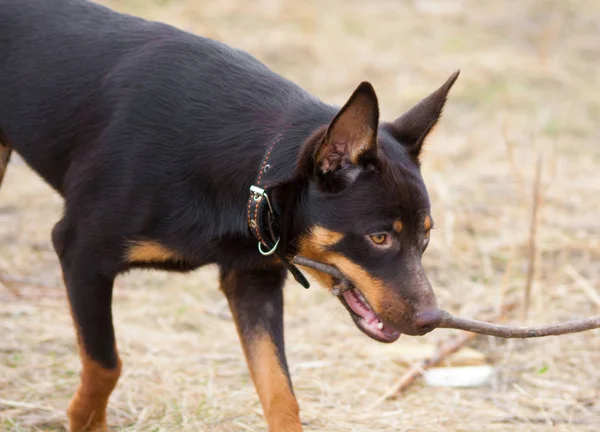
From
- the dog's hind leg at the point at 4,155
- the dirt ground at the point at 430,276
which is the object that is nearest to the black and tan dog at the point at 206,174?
the dog's hind leg at the point at 4,155

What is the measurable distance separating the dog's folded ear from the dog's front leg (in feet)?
2.63

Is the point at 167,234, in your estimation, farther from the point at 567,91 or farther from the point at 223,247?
the point at 567,91

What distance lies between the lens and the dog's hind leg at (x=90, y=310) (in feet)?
13.1

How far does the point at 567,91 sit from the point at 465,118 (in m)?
1.69

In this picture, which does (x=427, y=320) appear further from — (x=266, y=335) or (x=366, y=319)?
(x=266, y=335)

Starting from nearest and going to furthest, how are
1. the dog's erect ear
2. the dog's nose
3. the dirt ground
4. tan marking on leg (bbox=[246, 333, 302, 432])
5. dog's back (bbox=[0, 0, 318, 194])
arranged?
the dog's erect ear, the dog's nose, dog's back (bbox=[0, 0, 318, 194]), tan marking on leg (bbox=[246, 333, 302, 432]), the dirt ground

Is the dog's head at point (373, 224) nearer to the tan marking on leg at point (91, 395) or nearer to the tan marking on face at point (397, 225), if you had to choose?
the tan marking on face at point (397, 225)

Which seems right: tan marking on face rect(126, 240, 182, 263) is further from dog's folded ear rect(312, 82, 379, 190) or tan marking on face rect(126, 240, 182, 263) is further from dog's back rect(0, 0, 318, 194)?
dog's folded ear rect(312, 82, 379, 190)

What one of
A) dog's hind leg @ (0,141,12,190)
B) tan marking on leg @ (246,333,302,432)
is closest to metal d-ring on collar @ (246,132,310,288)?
tan marking on leg @ (246,333,302,432)

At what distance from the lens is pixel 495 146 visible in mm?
9180

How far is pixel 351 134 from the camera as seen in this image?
3457mm

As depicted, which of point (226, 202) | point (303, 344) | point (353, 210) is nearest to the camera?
point (353, 210)

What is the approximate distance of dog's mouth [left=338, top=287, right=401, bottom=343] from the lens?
143 inches

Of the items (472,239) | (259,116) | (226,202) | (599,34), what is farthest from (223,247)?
(599,34)
